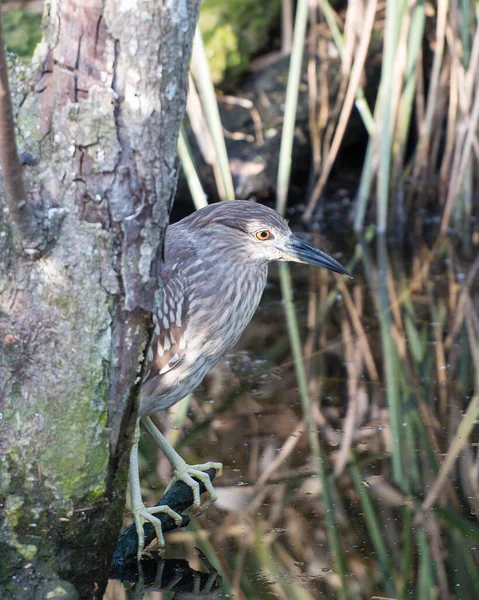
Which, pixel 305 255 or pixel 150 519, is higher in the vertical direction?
pixel 305 255

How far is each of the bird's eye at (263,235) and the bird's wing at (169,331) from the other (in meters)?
0.34

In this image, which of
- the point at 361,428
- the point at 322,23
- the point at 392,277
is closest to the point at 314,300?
the point at 392,277

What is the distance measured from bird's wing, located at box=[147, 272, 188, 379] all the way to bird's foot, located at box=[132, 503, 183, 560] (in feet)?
1.34

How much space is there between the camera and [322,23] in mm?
6914

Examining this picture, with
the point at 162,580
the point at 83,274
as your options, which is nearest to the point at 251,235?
the point at 83,274

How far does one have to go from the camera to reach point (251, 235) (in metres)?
3.08

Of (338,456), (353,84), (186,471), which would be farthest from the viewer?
(353,84)

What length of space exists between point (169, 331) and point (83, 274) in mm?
784

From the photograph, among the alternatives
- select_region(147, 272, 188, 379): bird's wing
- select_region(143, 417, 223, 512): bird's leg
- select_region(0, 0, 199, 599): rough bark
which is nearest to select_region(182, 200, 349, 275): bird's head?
select_region(147, 272, 188, 379): bird's wing

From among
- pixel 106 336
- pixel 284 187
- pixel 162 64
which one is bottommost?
pixel 284 187

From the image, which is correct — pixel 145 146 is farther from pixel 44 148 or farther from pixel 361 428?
pixel 361 428

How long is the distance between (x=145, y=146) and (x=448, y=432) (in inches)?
80.4

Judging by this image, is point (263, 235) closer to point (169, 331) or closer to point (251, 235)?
point (251, 235)

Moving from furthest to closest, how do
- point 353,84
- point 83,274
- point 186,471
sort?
point 353,84
point 186,471
point 83,274
